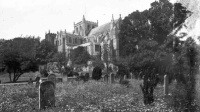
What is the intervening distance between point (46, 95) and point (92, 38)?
60.7m

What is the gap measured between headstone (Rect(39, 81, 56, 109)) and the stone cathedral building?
32757 millimetres

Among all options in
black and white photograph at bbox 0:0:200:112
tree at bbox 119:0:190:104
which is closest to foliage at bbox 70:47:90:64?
black and white photograph at bbox 0:0:200:112

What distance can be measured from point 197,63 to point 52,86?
7.68 meters

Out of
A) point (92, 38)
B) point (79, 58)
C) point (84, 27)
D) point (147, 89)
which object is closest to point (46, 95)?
point (147, 89)

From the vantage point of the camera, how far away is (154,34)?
1292 inches

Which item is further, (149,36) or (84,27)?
(84,27)

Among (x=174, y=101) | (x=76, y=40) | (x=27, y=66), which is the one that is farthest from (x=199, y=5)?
(x=76, y=40)

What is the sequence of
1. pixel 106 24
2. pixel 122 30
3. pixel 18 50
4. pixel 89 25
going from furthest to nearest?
pixel 89 25
pixel 106 24
pixel 122 30
pixel 18 50

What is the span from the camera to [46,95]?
28.3 ft

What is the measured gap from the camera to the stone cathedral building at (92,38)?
5000 cm

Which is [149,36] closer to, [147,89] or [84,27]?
[147,89]

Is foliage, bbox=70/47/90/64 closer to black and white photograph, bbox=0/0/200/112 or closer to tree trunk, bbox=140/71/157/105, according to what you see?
black and white photograph, bbox=0/0/200/112

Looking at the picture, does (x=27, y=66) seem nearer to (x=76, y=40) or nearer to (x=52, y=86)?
(x=52, y=86)

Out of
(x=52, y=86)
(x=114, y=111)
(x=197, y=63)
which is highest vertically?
(x=197, y=63)
